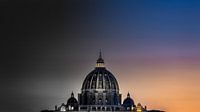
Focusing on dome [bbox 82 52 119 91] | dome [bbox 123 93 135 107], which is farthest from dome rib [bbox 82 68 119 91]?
dome [bbox 123 93 135 107]

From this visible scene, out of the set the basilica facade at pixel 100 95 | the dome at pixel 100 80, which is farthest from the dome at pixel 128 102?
the dome at pixel 100 80

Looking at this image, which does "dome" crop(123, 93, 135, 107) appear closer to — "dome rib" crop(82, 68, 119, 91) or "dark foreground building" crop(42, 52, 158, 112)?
"dark foreground building" crop(42, 52, 158, 112)

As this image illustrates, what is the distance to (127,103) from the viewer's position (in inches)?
2527

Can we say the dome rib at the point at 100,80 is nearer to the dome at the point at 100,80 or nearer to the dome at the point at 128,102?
the dome at the point at 100,80

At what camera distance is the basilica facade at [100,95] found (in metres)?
64.0

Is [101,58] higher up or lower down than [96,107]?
higher up

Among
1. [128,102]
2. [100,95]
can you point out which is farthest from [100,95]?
[128,102]

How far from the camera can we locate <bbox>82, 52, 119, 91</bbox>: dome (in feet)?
211

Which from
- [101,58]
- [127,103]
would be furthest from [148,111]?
[101,58]

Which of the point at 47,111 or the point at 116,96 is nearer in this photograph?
the point at 47,111

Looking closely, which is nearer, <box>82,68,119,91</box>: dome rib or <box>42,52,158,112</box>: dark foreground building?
<box>42,52,158,112</box>: dark foreground building

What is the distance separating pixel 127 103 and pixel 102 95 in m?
2.31

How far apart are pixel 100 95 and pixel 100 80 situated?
1273mm

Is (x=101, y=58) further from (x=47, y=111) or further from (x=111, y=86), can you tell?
(x=47, y=111)
